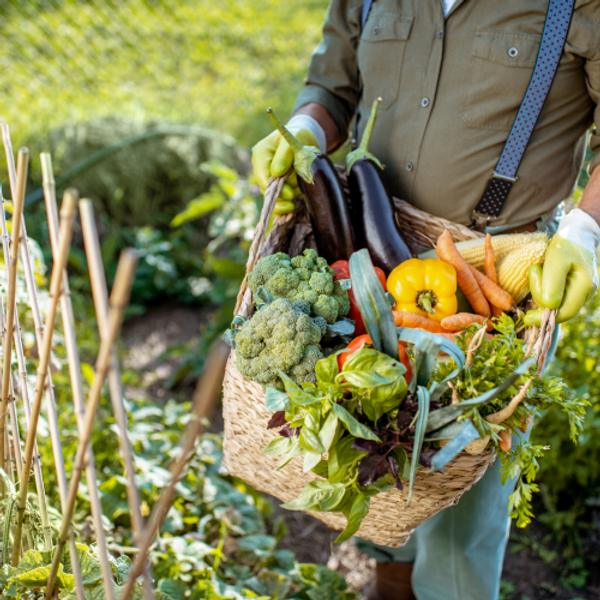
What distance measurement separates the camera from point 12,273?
2.91 ft

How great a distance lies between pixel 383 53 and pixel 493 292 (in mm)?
786

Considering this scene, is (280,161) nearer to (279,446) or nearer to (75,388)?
(279,446)

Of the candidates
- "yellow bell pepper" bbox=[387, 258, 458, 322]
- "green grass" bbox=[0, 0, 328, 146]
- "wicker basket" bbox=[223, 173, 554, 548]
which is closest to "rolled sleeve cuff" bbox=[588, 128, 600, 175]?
"wicker basket" bbox=[223, 173, 554, 548]

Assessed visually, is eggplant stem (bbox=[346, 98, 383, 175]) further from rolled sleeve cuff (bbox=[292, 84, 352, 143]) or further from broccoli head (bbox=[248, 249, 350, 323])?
broccoli head (bbox=[248, 249, 350, 323])

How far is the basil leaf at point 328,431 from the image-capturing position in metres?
0.93

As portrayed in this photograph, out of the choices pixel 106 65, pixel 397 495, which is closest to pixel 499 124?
pixel 397 495

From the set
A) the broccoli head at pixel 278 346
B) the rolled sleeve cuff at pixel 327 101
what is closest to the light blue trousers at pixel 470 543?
the broccoli head at pixel 278 346

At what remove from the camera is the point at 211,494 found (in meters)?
1.89

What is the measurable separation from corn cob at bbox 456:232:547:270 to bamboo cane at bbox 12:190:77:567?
1.06 meters

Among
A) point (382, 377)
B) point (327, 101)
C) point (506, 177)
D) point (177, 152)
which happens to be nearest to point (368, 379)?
point (382, 377)

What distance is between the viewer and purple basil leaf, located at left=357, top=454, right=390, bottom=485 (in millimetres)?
955

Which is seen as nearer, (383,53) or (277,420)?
(277,420)

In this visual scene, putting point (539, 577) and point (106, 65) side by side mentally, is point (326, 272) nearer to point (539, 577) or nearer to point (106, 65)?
point (539, 577)

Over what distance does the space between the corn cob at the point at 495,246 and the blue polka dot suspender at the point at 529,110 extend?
108 millimetres
